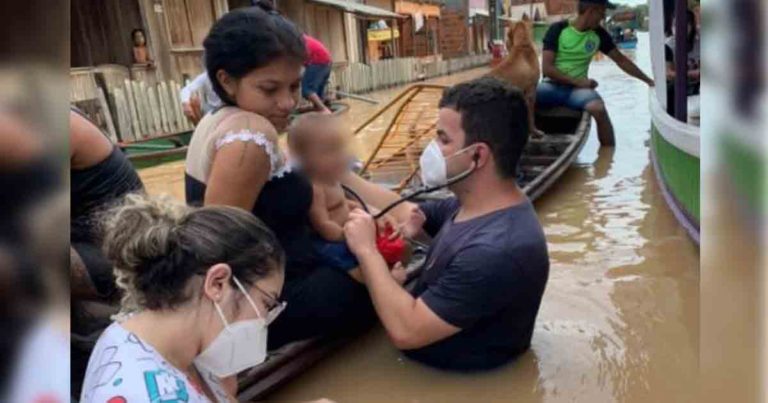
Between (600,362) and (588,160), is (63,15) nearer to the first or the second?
(600,362)

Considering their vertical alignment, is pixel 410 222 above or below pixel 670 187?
above

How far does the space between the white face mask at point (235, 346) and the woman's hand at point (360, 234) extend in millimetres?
649

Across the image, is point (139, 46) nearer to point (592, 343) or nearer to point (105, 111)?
point (105, 111)

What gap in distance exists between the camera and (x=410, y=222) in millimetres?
2699

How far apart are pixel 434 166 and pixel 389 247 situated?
369 millimetres

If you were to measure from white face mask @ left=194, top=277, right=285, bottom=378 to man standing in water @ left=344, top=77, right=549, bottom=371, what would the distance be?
1.99 ft

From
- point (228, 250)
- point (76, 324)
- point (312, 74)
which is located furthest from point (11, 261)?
point (312, 74)

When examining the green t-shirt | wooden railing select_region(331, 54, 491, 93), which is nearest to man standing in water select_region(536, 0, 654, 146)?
the green t-shirt

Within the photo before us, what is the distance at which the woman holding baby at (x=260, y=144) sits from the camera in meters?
2.02

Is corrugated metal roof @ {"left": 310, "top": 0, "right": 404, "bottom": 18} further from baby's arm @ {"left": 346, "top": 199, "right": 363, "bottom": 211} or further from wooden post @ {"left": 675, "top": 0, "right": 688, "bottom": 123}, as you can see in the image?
baby's arm @ {"left": 346, "top": 199, "right": 363, "bottom": 211}

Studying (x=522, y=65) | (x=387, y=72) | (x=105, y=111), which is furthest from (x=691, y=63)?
(x=387, y=72)

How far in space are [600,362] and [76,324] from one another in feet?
5.53

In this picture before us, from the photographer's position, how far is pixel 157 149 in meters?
9.12

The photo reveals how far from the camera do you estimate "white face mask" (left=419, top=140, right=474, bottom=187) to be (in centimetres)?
225
